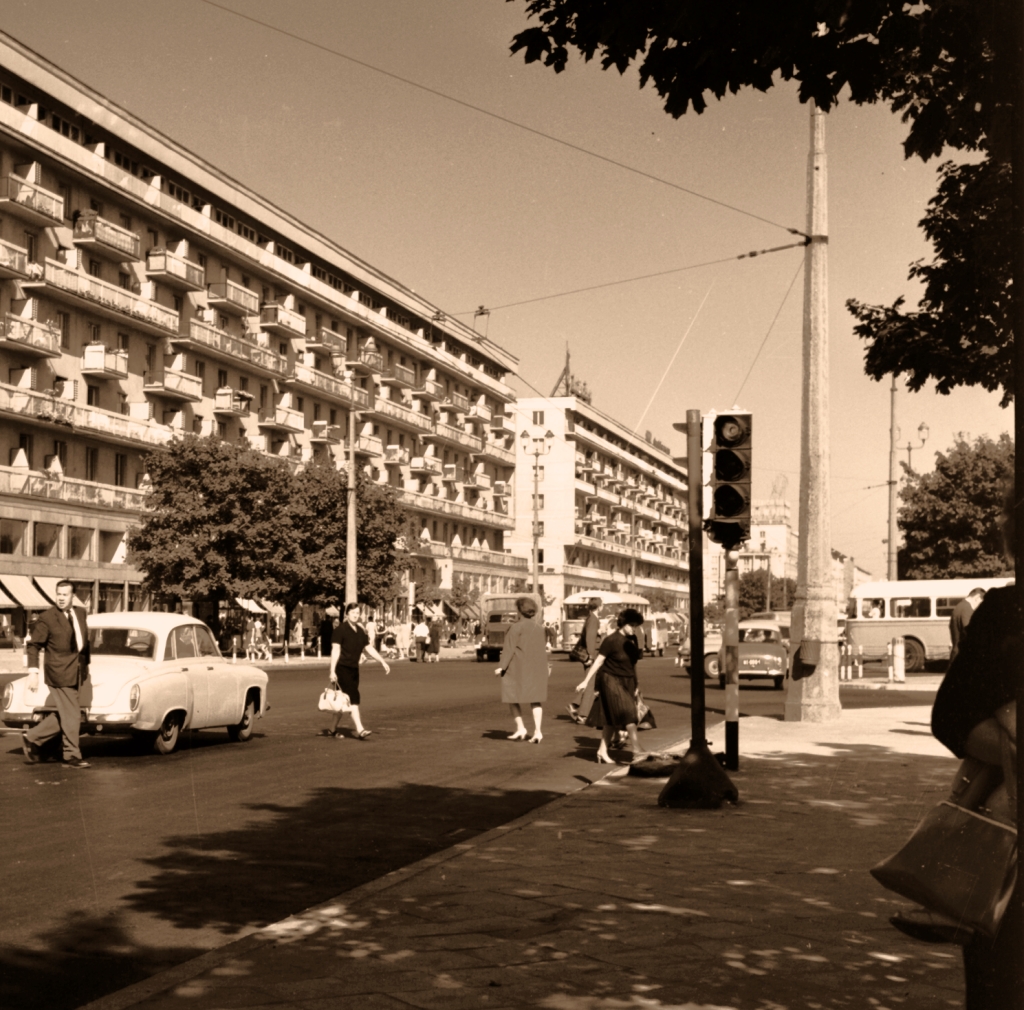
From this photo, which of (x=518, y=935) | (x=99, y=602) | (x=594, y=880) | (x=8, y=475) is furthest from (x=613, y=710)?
(x=99, y=602)

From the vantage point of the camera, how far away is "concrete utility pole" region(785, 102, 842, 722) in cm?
1858

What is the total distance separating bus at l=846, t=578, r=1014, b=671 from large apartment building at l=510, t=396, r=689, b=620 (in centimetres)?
4512

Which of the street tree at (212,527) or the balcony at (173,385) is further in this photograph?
the balcony at (173,385)

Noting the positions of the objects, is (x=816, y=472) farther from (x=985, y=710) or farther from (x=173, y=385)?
(x=173, y=385)

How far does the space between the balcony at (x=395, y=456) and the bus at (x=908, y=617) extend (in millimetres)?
37241

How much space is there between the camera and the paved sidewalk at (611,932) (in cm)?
496

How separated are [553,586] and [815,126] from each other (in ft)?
295

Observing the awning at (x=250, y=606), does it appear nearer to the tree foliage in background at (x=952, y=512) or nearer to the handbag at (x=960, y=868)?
the tree foliage in background at (x=952, y=512)

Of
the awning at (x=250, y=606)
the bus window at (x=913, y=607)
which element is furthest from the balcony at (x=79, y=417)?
the bus window at (x=913, y=607)

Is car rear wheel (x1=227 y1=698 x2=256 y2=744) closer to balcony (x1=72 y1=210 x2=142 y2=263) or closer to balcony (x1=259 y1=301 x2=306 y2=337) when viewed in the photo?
balcony (x1=72 y1=210 x2=142 y2=263)

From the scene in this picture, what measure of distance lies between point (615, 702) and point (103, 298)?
40583 millimetres

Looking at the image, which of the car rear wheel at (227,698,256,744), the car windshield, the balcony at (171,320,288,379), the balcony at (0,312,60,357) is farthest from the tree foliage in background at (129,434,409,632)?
the car windshield

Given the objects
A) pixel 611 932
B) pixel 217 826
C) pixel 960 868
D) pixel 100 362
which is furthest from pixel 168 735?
pixel 100 362

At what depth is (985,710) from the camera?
3.31 m
